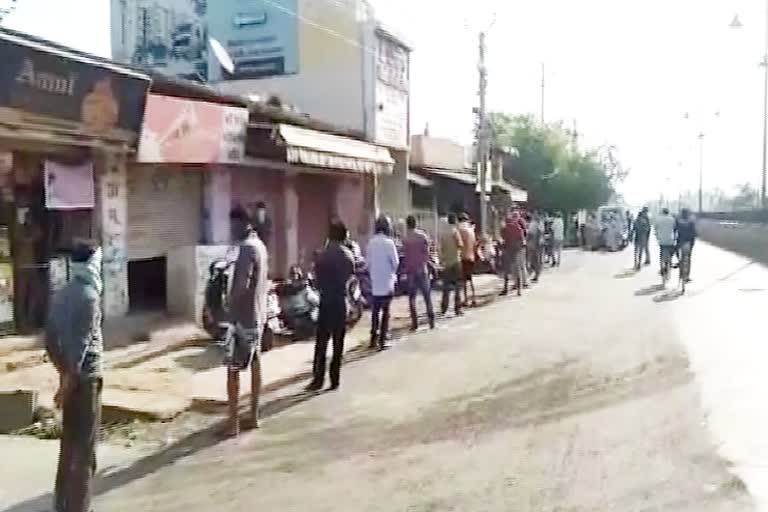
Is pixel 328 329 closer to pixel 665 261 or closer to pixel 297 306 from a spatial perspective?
pixel 297 306

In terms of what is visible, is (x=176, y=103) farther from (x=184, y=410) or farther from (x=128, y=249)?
(x=184, y=410)

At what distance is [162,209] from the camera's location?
13461mm

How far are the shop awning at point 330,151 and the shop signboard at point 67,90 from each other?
3860mm

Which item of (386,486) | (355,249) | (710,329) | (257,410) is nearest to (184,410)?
(257,410)

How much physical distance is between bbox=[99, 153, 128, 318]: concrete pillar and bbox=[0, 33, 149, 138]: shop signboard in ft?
2.30

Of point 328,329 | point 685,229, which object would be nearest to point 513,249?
point 685,229

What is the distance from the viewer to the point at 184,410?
8609 mm

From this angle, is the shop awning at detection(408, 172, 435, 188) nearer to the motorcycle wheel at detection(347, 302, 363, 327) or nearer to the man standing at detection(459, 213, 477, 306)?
the man standing at detection(459, 213, 477, 306)

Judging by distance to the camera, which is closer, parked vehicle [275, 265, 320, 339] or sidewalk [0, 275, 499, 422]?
sidewalk [0, 275, 499, 422]

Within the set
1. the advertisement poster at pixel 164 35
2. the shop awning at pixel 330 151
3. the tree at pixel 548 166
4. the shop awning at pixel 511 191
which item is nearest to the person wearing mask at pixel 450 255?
the shop awning at pixel 330 151

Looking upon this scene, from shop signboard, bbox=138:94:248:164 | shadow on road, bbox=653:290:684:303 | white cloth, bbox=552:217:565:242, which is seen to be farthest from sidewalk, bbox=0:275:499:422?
white cloth, bbox=552:217:565:242

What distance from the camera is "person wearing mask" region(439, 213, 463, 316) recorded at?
15727 mm

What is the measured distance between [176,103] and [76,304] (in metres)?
7.85

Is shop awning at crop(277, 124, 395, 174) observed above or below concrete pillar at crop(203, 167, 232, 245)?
above
